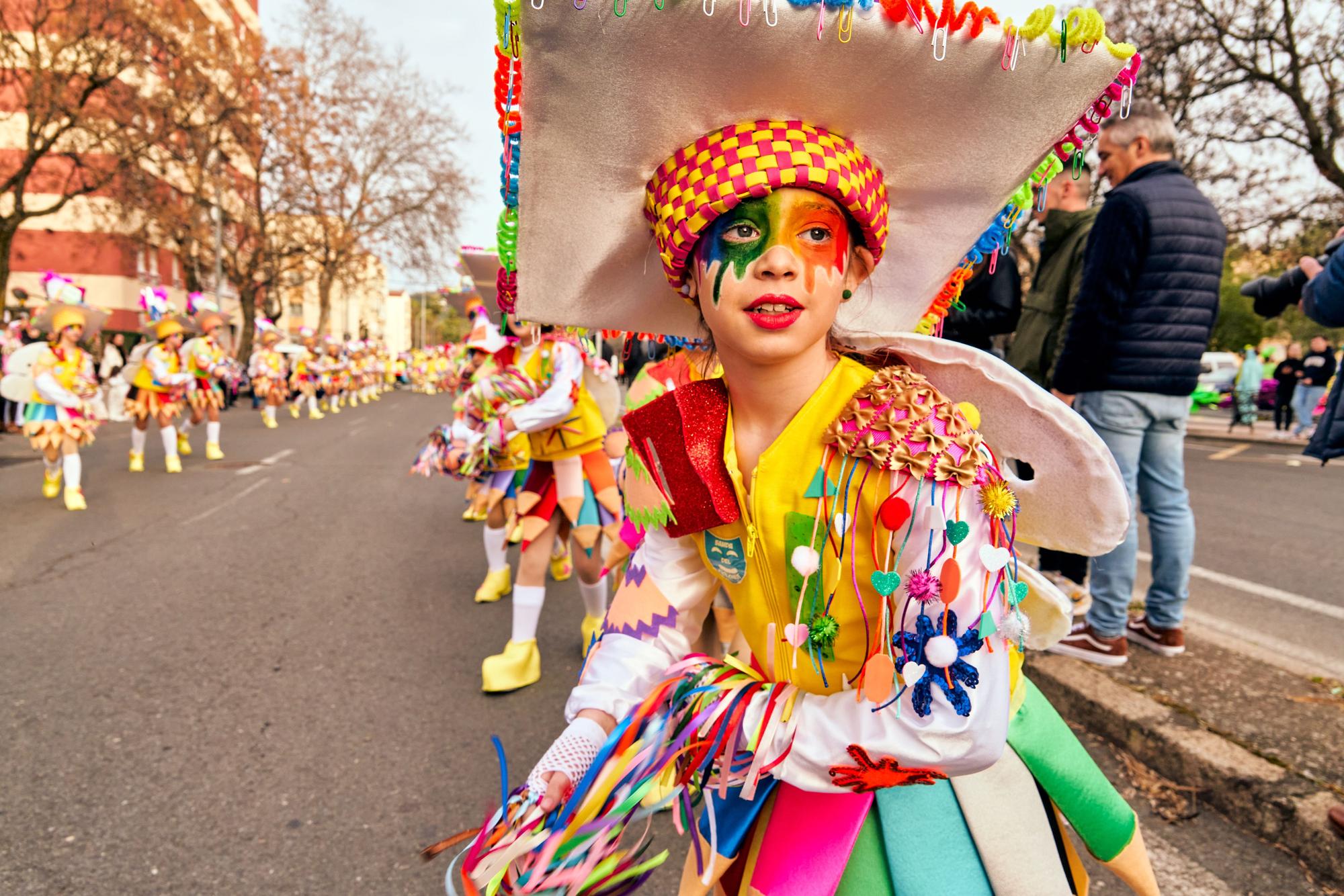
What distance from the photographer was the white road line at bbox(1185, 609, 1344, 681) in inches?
142

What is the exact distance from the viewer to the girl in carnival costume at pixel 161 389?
33.9 ft

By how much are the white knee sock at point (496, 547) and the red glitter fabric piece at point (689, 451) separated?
3.96 m

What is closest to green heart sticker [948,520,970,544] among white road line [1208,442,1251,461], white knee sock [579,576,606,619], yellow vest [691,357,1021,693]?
yellow vest [691,357,1021,693]

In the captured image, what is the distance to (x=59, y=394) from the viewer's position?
811 centimetres

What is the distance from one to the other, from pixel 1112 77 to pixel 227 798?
3.20 m

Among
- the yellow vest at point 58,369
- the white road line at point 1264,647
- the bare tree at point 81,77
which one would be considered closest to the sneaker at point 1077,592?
the white road line at point 1264,647

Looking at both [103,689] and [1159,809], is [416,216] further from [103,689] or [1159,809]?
[1159,809]

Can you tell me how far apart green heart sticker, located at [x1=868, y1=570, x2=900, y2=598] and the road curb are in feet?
6.34

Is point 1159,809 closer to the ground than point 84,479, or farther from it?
farther from it

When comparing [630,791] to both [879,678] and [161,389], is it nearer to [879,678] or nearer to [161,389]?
[879,678]

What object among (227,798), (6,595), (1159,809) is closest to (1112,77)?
(1159,809)

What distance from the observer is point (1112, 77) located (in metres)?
1.27

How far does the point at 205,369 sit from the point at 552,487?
28.6 ft

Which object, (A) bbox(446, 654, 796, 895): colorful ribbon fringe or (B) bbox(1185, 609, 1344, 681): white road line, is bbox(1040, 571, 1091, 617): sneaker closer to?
(B) bbox(1185, 609, 1344, 681): white road line
